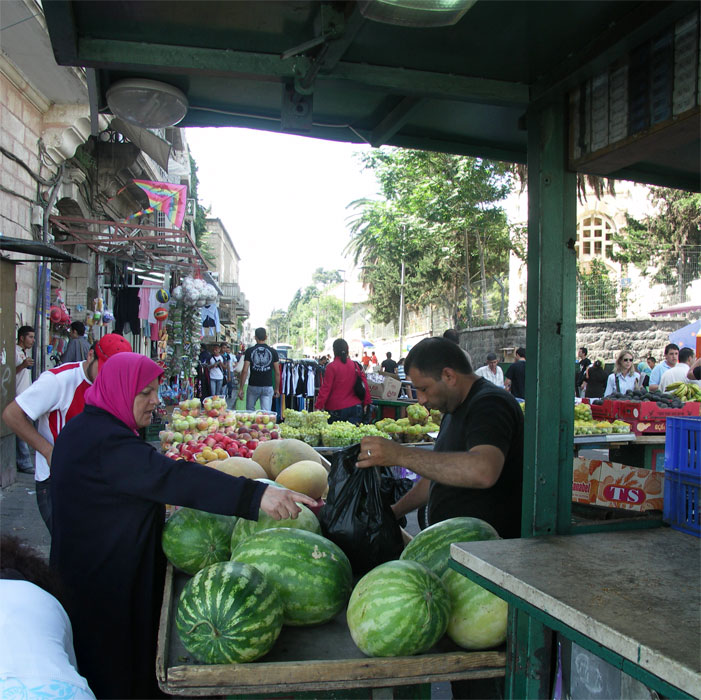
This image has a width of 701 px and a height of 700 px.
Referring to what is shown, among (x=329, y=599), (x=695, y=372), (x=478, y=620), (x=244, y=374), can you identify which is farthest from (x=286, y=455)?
(x=695, y=372)

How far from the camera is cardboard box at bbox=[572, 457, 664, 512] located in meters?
3.15

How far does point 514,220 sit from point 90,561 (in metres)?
28.3

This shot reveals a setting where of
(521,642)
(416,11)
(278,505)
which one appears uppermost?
(416,11)

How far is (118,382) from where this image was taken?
2619mm

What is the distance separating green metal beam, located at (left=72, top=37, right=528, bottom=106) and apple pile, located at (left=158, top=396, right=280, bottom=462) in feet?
10.9

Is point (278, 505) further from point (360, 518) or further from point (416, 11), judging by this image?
point (416, 11)

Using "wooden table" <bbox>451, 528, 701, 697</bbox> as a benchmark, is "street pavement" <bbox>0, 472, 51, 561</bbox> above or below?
below

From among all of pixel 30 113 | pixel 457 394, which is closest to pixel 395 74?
pixel 457 394

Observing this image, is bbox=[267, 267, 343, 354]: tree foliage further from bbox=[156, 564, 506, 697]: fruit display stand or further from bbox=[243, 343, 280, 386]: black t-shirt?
bbox=[156, 564, 506, 697]: fruit display stand

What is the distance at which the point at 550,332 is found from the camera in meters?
2.30

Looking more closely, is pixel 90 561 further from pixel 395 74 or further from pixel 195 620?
pixel 395 74

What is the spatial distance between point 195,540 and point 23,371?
7198mm

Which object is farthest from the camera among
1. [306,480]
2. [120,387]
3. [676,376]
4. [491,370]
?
[491,370]

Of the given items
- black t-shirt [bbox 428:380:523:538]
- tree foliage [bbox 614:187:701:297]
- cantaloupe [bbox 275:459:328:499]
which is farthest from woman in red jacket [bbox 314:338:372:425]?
tree foliage [bbox 614:187:701:297]
